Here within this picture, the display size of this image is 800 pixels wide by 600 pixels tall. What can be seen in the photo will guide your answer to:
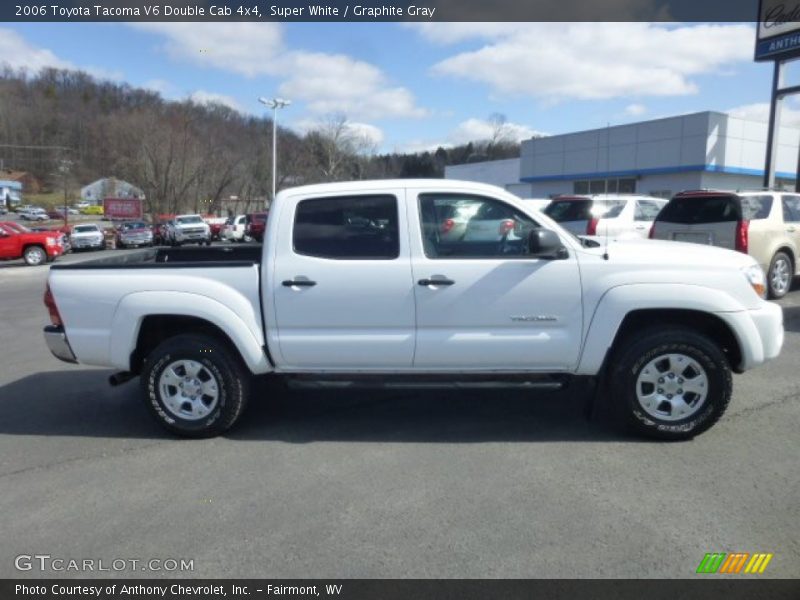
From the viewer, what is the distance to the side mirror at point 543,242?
4359 millimetres

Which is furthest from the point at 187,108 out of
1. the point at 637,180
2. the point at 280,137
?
the point at 637,180

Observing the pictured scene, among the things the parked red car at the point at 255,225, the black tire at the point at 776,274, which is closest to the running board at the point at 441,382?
the black tire at the point at 776,274

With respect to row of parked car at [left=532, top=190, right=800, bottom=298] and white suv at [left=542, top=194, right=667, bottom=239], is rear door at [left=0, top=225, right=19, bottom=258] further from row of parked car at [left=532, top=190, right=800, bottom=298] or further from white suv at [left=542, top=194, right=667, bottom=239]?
row of parked car at [left=532, top=190, right=800, bottom=298]

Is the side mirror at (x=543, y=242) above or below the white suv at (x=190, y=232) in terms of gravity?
above

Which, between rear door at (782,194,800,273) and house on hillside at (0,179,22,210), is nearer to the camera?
rear door at (782,194,800,273)

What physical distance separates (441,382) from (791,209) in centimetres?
909

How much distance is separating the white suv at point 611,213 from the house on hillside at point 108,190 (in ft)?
195

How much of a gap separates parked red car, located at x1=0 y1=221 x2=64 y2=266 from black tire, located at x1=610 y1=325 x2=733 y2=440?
24.3 m

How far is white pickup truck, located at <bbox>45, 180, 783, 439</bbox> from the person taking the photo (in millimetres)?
4500

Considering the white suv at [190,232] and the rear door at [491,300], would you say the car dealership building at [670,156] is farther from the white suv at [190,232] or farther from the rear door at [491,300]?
the rear door at [491,300]

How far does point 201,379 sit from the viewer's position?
4.84m

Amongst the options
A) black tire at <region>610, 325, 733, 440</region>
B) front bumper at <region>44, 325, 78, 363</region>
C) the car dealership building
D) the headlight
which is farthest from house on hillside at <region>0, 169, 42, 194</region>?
the headlight

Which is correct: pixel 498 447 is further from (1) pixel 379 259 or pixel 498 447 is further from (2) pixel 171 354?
(2) pixel 171 354

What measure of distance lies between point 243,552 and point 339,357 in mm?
1718
